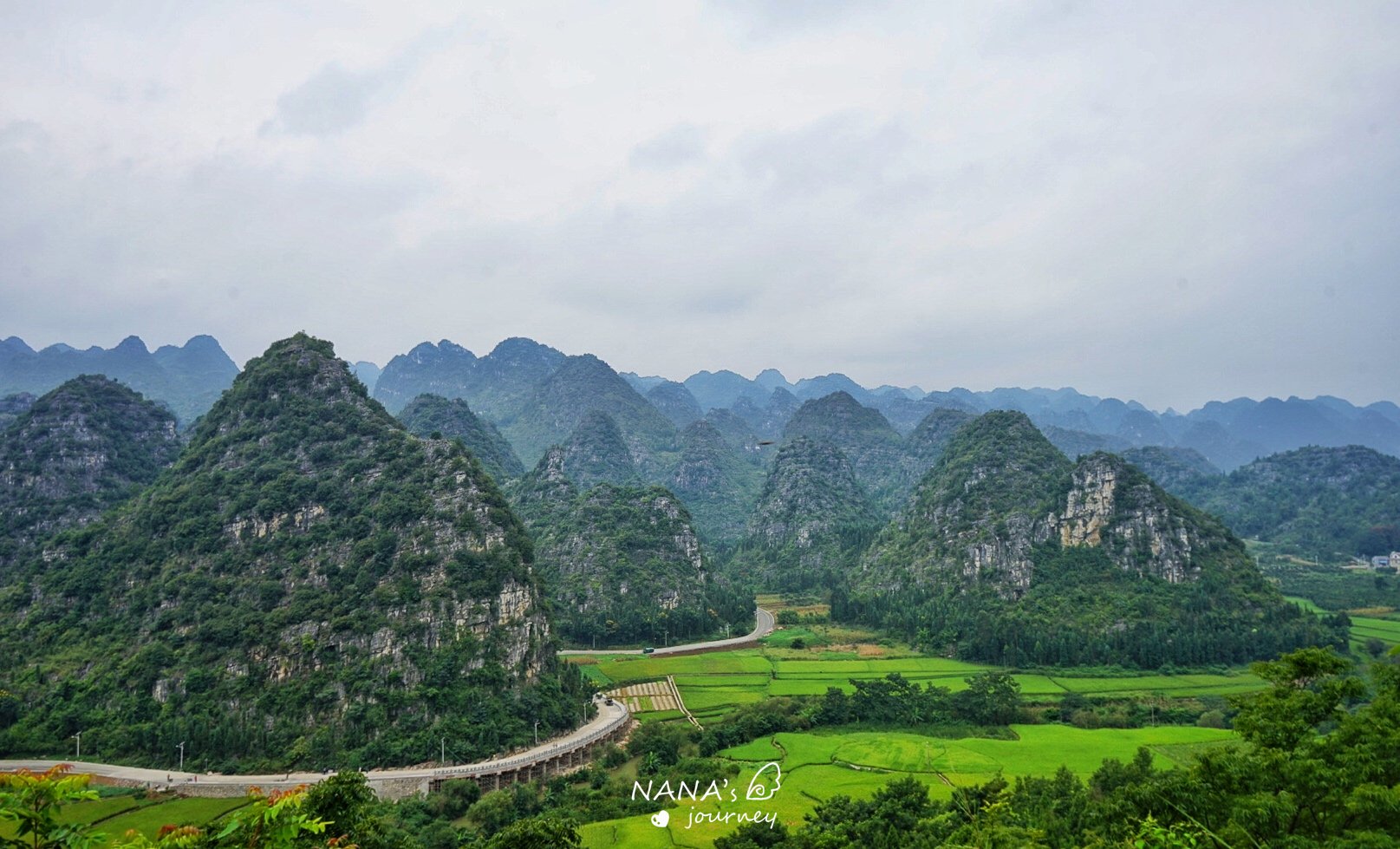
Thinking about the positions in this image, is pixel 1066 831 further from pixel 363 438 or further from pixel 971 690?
pixel 363 438

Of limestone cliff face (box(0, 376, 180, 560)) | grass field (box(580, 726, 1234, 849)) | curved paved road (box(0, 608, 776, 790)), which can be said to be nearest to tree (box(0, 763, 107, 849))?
grass field (box(580, 726, 1234, 849))

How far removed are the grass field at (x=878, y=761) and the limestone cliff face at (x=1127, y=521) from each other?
136 feet

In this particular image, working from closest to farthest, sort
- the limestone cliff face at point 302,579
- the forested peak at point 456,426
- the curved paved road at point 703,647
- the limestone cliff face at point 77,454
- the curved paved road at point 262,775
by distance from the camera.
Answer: the curved paved road at point 262,775
the limestone cliff face at point 302,579
the limestone cliff face at point 77,454
the curved paved road at point 703,647
the forested peak at point 456,426

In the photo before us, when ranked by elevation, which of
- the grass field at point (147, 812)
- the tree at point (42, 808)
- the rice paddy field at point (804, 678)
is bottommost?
the rice paddy field at point (804, 678)

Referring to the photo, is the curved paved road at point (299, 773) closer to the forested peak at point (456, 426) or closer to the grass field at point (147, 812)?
Answer: the grass field at point (147, 812)

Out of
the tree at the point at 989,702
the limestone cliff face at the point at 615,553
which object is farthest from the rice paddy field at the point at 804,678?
the limestone cliff face at the point at 615,553

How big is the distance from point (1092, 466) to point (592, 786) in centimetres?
8040

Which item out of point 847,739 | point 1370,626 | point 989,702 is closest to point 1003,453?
point 1370,626

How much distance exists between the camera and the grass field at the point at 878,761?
120ft

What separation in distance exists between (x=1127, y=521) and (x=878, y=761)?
6349 cm

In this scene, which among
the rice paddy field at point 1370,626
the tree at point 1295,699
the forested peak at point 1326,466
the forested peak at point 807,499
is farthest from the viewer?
the forested peak at point 1326,466

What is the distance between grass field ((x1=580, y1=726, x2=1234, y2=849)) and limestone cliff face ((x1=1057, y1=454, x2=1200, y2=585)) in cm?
4153

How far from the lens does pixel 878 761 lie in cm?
4666

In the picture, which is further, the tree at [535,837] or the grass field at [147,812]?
the grass field at [147,812]
